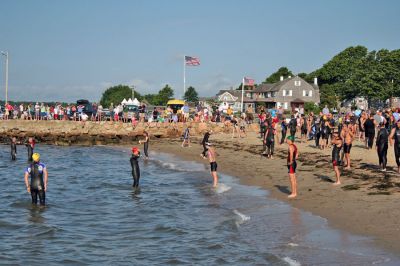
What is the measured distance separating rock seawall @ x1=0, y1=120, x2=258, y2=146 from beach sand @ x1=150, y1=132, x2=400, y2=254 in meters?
15.0

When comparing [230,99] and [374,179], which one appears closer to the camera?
[374,179]

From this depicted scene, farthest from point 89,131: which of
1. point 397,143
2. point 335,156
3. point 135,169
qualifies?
point 397,143

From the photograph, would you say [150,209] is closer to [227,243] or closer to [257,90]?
[227,243]

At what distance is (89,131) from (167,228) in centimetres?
3553

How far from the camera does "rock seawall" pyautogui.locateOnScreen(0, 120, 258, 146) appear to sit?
46375 mm

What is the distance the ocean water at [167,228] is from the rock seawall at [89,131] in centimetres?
2263

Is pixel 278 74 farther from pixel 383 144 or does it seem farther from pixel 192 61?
pixel 383 144

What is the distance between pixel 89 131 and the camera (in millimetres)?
48344

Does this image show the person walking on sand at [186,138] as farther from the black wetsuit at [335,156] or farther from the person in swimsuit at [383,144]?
the person in swimsuit at [383,144]

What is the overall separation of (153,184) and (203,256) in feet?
36.9

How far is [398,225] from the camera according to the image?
12000mm

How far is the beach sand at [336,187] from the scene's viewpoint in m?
12.6

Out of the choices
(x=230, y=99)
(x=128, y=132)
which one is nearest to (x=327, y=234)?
(x=128, y=132)

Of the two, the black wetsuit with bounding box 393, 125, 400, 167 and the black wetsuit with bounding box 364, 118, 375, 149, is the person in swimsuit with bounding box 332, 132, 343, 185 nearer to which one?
the black wetsuit with bounding box 393, 125, 400, 167
